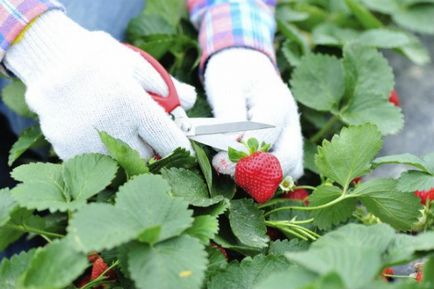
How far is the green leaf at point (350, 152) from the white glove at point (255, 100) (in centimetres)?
10

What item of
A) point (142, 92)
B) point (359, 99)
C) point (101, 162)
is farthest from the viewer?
point (359, 99)

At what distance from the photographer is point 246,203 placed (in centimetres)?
90

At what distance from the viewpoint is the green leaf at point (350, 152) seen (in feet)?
2.80

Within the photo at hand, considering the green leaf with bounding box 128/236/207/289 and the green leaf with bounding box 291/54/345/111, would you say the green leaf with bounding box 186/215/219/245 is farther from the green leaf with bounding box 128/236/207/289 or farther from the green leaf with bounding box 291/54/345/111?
the green leaf with bounding box 291/54/345/111

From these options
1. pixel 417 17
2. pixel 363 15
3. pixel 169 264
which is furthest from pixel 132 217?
pixel 417 17

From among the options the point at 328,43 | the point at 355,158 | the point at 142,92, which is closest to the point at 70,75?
the point at 142,92

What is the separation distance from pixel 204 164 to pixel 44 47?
0.93 feet

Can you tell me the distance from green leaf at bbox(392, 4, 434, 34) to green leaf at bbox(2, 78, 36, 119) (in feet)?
2.47

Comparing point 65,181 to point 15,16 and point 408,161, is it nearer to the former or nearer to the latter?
point 15,16

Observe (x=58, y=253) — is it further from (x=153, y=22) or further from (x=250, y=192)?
(x=153, y=22)

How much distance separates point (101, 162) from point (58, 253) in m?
0.16

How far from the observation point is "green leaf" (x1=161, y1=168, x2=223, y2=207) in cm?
83

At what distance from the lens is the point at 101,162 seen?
807 mm

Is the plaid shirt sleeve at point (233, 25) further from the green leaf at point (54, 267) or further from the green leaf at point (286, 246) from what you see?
the green leaf at point (54, 267)
